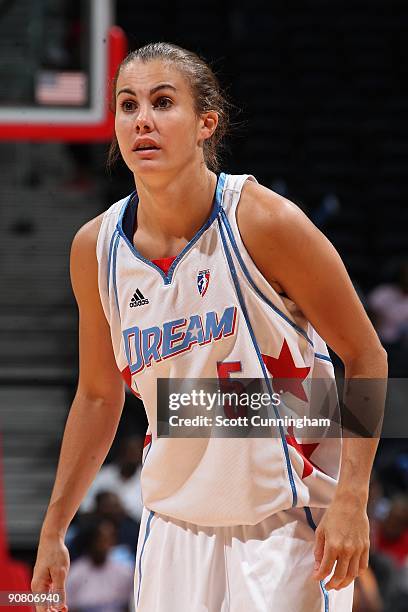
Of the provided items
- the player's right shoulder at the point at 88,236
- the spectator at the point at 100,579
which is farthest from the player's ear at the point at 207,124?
the spectator at the point at 100,579

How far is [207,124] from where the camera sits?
2537 millimetres

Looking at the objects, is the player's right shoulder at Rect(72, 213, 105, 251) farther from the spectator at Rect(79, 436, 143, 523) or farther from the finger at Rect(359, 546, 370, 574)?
the spectator at Rect(79, 436, 143, 523)


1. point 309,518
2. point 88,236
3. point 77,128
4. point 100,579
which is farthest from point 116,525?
point 309,518

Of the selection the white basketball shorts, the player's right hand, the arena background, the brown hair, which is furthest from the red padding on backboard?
the white basketball shorts

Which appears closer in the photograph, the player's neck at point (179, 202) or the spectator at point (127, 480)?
the player's neck at point (179, 202)

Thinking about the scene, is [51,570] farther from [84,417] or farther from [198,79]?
[198,79]

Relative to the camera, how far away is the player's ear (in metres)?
2.52

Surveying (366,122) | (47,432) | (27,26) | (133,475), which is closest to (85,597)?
(133,475)

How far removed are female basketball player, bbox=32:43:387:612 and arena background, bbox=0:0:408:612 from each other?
3.01 m

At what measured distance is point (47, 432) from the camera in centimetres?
770

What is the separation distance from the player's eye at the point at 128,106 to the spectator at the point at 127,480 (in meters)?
4.14

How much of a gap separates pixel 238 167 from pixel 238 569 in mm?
Result: 7153

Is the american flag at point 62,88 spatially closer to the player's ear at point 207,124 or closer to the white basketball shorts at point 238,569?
the player's ear at point 207,124

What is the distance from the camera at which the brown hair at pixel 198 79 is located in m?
2.46
